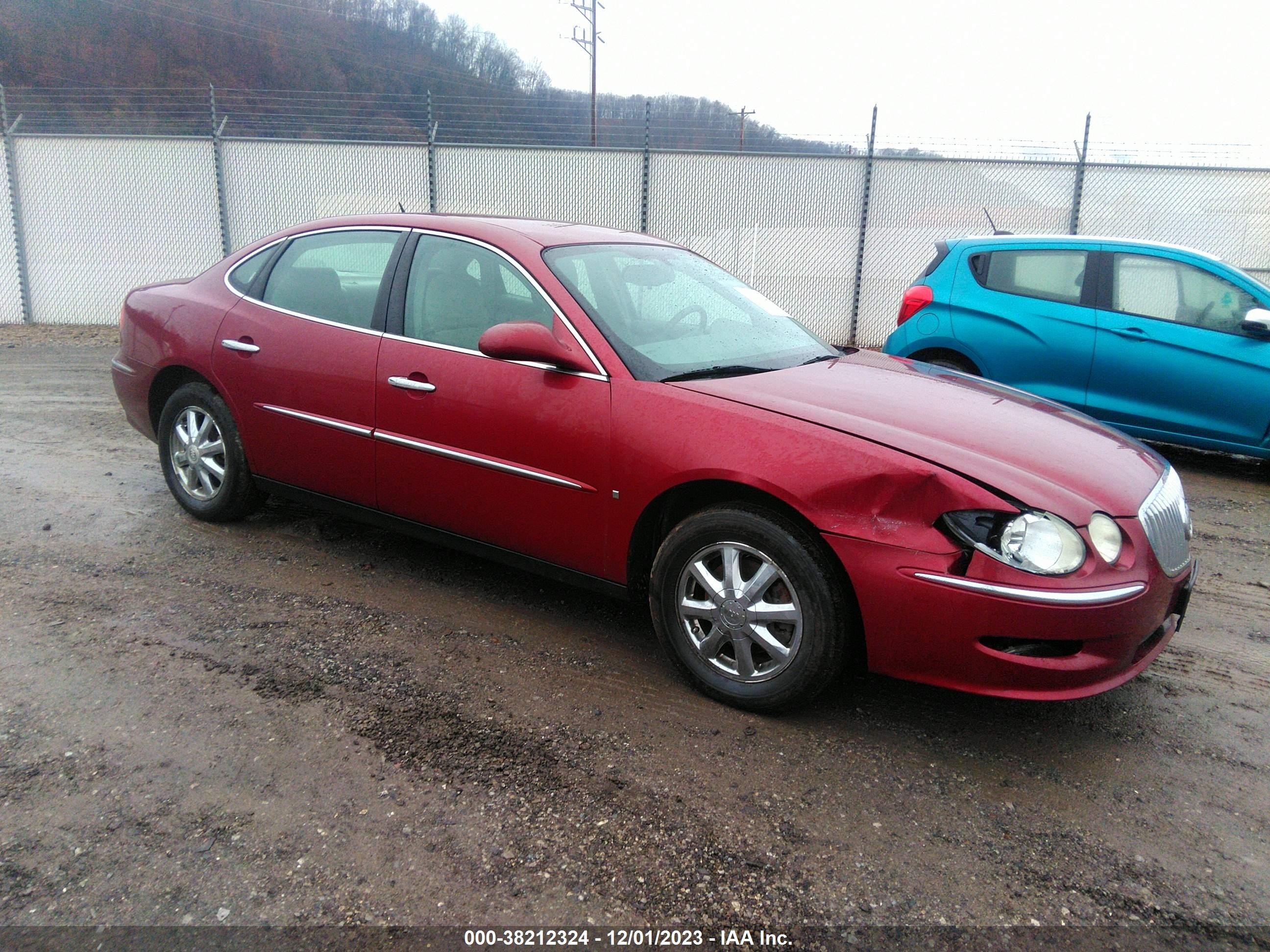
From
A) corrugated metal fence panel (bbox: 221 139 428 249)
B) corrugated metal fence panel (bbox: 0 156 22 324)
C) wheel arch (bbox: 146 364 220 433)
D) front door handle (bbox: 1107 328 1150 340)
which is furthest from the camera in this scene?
corrugated metal fence panel (bbox: 0 156 22 324)

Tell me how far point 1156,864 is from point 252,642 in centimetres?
300

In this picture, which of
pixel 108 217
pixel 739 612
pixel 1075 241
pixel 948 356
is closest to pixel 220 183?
pixel 108 217

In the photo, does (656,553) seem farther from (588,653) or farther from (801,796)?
(801,796)

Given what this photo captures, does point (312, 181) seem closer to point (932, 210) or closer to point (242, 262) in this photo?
point (932, 210)

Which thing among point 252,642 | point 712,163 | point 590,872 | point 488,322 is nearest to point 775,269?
point 712,163

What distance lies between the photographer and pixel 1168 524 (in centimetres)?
299

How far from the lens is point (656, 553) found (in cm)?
323

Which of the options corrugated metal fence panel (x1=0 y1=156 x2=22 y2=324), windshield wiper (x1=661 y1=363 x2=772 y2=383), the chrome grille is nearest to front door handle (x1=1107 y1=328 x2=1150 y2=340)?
the chrome grille

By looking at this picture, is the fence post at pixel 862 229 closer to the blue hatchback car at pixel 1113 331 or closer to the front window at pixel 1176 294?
the blue hatchback car at pixel 1113 331

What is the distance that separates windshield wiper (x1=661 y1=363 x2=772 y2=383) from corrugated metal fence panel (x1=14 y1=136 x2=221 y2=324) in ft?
37.3

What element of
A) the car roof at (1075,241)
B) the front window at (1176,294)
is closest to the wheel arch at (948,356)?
the car roof at (1075,241)

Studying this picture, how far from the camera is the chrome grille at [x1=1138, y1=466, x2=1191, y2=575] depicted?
2826 mm

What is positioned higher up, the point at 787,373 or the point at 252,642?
the point at 787,373

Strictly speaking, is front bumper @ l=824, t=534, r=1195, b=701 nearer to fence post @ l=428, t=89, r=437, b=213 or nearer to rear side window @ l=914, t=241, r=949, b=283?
rear side window @ l=914, t=241, r=949, b=283
